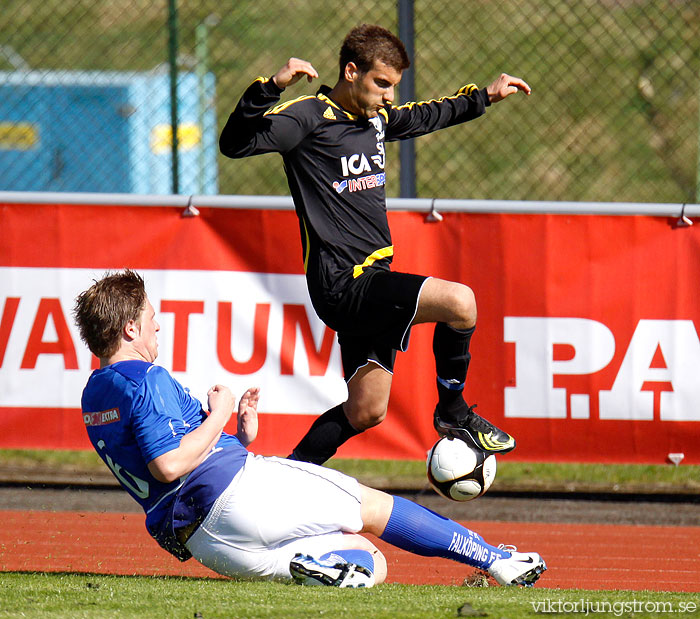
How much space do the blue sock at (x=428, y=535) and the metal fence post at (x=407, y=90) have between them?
3.16m

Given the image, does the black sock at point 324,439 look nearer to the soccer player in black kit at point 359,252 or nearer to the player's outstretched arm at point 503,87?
the soccer player in black kit at point 359,252

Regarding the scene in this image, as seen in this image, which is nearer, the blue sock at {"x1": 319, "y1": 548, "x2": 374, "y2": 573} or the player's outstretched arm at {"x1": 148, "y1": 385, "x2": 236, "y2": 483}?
the player's outstretched arm at {"x1": 148, "y1": 385, "x2": 236, "y2": 483}

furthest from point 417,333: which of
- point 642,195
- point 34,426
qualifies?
point 642,195

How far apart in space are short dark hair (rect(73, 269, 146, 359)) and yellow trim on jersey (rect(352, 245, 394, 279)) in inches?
49.9

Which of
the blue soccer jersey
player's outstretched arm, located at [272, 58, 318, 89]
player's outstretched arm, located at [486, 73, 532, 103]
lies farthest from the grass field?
player's outstretched arm, located at [486, 73, 532, 103]

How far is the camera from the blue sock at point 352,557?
145 inches

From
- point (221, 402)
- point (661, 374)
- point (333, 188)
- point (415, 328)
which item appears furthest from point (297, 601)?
point (661, 374)

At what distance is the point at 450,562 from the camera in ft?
18.0

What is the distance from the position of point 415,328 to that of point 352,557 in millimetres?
2698

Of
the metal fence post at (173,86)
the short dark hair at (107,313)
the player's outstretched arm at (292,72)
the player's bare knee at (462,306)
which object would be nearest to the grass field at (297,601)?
the short dark hair at (107,313)

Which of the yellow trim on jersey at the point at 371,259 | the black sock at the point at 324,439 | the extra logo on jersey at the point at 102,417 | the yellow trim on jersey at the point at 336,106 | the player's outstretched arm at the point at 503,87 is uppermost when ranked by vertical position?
the player's outstretched arm at the point at 503,87

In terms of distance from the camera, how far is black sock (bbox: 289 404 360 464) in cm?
491

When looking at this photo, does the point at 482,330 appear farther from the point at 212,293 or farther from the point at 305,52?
the point at 305,52

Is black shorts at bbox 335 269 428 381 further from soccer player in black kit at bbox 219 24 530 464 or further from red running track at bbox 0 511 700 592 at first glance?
red running track at bbox 0 511 700 592
